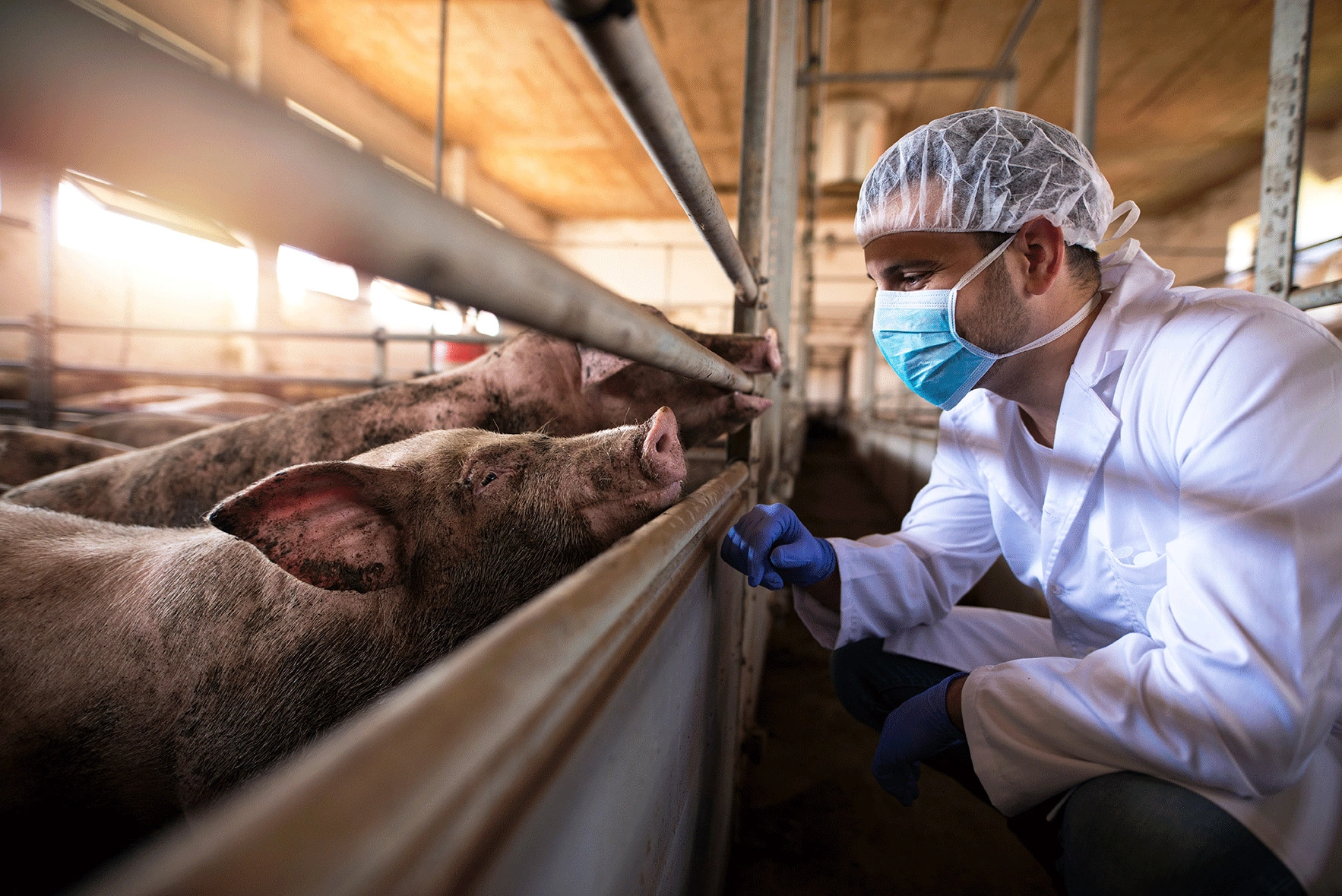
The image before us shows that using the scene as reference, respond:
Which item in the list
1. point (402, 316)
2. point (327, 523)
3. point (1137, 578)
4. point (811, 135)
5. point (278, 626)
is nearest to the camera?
point (327, 523)

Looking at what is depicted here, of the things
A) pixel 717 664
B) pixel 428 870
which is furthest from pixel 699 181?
pixel 428 870

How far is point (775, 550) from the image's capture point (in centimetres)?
153

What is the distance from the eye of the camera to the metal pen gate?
0.94ft

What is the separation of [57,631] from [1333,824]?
244 centimetres

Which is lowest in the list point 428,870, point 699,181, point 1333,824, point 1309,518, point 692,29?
point 1333,824

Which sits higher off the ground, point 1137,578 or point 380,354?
point 380,354

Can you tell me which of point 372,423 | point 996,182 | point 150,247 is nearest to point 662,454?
point 996,182

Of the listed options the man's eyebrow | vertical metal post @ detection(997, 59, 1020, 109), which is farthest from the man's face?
vertical metal post @ detection(997, 59, 1020, 109)

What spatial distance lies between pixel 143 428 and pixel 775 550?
4.89 metres

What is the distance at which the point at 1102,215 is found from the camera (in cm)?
156

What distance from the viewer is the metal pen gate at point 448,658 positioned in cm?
29

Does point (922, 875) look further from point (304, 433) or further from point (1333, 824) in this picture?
point (304, 433)

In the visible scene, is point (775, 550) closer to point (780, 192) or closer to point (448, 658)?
point (448, 658)

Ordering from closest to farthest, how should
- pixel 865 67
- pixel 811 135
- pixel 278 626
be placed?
pixel 278 626, pixel 811 135, pixel 865 67
